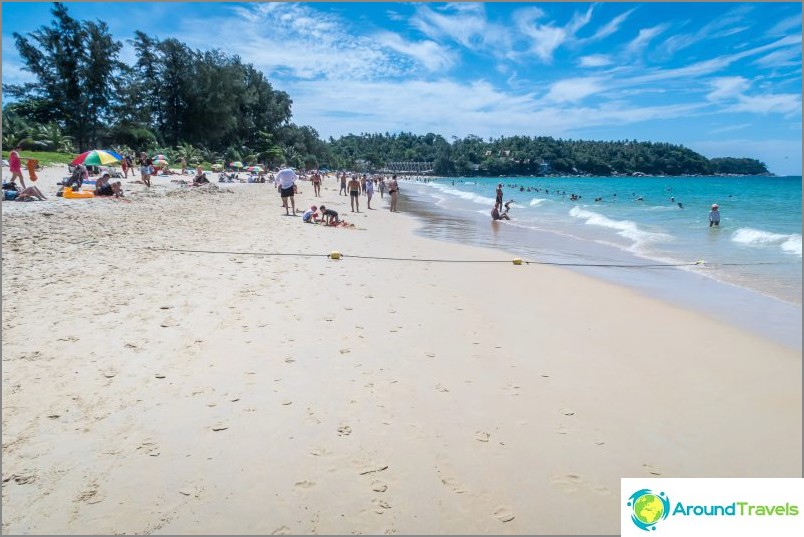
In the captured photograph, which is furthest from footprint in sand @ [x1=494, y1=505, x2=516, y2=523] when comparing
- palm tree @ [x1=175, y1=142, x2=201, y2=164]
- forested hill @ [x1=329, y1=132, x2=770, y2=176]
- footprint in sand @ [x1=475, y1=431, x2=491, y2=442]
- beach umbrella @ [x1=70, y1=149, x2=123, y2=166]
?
forested hill @ [x1=329, y1=132, x2=770, y2=176]

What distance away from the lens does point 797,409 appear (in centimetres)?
392

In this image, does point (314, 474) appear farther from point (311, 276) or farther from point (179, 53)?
point (179, 53)

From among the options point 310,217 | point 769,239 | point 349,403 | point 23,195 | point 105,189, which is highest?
point 105,189

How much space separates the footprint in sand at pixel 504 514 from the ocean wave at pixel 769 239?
586 inches

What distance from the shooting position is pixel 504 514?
8.52ft

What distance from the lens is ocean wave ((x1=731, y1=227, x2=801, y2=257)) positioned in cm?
1310

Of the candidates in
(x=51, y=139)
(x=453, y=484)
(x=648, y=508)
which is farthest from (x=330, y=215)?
(x=51, y=139)

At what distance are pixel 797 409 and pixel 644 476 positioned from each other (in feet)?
7.25

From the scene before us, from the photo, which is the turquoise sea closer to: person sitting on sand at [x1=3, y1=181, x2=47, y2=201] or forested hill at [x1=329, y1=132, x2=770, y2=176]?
person sitting on sand at [x1=3, y1=181, x2=47, y2=201]

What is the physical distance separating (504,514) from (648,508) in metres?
0.97

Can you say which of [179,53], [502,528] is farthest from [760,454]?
[179,53]

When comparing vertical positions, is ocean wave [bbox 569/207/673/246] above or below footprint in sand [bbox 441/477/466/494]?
above

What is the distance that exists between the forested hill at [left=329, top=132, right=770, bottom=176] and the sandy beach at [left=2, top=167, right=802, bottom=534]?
161 meters

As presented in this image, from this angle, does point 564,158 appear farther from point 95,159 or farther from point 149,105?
point 95,159
